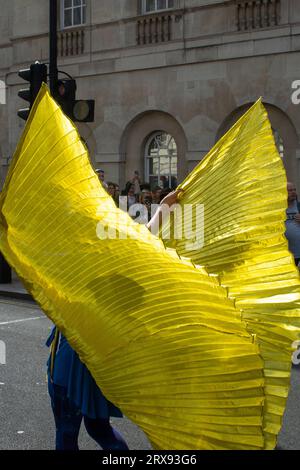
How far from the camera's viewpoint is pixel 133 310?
2.66m

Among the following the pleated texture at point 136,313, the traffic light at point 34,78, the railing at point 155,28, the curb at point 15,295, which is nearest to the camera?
the pleated texture at point 136,313

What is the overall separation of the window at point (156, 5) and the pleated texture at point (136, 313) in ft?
50.0

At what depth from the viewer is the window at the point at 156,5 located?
17375 millimetres

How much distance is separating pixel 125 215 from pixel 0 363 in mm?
4602

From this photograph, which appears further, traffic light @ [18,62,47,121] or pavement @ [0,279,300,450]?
traffic light @ [18,62,47,121]

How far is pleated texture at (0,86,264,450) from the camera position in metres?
2.64

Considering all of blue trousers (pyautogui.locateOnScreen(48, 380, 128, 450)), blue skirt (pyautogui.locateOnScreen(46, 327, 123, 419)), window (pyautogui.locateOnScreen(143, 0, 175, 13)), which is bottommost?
blue trousers (pyautogui.locateOnScreen(48, 380, 128, 450))

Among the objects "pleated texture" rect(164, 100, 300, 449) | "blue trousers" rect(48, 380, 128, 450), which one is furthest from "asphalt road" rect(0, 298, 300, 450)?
"pleated texture" rect(164, 100, 300, 449)

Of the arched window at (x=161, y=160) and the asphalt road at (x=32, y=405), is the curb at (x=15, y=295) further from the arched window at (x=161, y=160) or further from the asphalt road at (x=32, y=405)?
the arched window at (x=161, y=160)

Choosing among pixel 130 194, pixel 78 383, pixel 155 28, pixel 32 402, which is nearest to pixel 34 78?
pixel 130 194

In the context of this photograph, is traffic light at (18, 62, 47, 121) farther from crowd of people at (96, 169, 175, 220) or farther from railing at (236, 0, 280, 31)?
railing at (236, 0, 280, 31)

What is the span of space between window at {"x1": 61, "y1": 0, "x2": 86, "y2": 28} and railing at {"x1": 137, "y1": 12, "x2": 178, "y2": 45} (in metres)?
2.06

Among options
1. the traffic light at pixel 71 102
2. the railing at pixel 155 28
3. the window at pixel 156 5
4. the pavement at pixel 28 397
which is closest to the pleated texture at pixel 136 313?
the pavement at pixel 28 397

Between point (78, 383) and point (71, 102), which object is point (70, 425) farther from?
point (71, 102)
